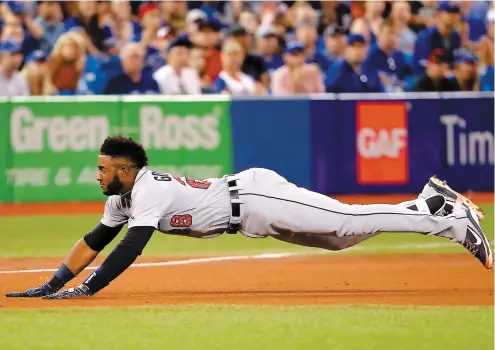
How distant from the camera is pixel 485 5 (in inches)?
719

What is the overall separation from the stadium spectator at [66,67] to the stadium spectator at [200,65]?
138cm

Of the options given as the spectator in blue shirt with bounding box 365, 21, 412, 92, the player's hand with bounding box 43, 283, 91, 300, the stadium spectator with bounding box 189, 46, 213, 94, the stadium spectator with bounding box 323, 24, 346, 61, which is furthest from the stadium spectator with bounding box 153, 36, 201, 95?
the player's hand with bounding box 43, 283, 91, 300

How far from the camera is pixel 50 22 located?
15.4 m

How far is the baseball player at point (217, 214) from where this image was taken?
7160 mm

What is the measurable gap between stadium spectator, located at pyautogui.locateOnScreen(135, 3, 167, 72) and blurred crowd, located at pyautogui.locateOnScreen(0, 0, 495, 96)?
1cm

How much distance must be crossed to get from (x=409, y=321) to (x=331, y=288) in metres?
1.57

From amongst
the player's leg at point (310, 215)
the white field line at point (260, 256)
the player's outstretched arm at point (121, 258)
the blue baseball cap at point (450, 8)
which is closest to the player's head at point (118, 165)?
the player's outstretched arm at point (121, 258)

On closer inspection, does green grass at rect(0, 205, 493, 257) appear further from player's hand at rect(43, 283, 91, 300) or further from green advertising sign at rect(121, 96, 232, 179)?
player's hand at rect(43, 283, 91, 300)

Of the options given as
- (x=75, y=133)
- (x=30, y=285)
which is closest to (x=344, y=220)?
(x=30, y=285)

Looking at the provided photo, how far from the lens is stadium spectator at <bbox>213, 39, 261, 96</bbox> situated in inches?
569

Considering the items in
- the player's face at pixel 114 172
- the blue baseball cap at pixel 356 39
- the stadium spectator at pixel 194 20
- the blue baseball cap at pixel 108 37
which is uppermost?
the stadium spectator at pixel 194 20

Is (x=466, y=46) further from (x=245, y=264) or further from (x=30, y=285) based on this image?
(x=30, y=285)

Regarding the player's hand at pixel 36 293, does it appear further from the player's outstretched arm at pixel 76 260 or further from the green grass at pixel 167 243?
the green grass at pixel 167 243

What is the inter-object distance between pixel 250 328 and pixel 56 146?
327 inches
